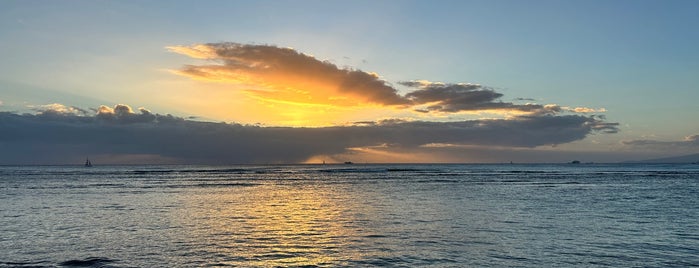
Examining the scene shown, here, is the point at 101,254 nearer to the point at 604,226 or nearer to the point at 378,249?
the point at 378,249

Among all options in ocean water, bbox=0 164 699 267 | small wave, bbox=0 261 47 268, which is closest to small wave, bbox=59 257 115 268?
ocean water, bbox=0 164 699 267

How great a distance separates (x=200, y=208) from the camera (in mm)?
45031

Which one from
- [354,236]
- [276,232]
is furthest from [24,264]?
[354,236]

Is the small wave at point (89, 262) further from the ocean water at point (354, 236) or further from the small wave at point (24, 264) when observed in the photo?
the small wave at point (24, 264)

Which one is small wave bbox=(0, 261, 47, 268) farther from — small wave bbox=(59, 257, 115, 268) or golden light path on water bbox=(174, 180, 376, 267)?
golden light path on water bbox=(174, 180, 376, 267)

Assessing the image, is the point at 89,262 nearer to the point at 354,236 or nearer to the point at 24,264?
the point at 24,264

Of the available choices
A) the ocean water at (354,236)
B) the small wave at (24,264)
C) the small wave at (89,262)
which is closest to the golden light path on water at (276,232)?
the ocean water at (354,236)

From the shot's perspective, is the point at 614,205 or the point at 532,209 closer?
the point at 532,209

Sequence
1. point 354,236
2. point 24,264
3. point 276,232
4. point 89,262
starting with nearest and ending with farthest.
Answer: point 24,264, point 89,262, point 354,236, point 276,232

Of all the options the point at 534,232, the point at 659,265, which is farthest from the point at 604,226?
the point at 659,265

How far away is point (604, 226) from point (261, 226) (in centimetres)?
2187

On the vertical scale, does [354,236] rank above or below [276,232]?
above

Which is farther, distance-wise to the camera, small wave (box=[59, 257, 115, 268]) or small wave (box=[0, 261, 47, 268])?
small wave (box=[59, 257, 115, 268])

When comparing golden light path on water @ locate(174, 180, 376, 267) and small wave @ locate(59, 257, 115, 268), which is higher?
golden light path on water @ locate(174, 180, 376, 267)
